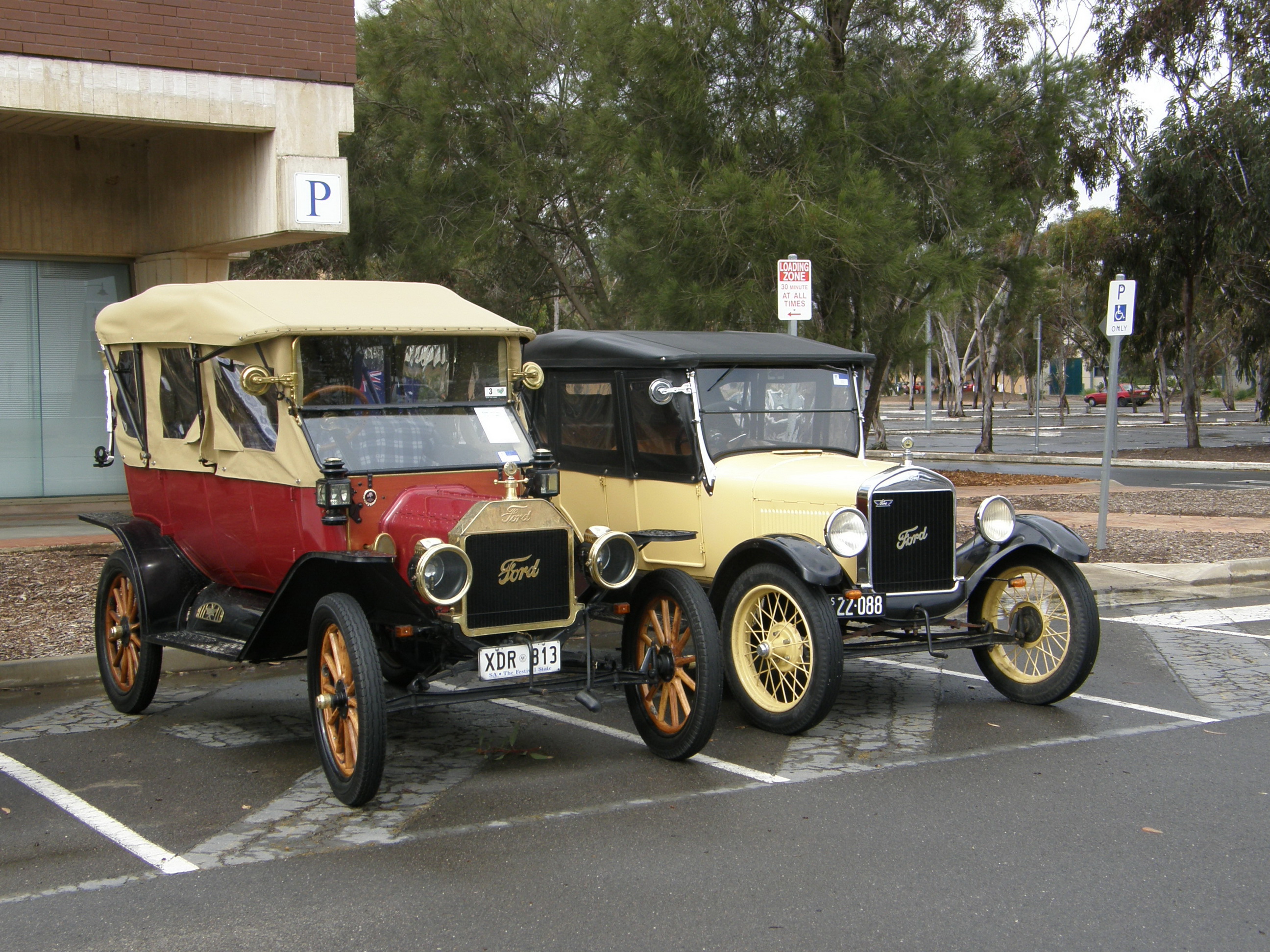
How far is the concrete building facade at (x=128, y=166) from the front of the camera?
1182 centimetres

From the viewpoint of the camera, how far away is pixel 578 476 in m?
8.66

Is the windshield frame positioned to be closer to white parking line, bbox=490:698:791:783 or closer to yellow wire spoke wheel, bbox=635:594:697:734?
yellow wire spoke wheel, bbox=635:594:697:734

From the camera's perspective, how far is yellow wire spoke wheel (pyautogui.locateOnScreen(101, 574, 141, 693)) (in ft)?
24.0

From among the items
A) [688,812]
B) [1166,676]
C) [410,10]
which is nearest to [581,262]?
[410,10]

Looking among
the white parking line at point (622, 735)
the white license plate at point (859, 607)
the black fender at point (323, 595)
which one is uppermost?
the black fender at point (323, 595)

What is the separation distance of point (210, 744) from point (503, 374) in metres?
2.46

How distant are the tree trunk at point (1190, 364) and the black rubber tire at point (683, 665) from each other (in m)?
27.8

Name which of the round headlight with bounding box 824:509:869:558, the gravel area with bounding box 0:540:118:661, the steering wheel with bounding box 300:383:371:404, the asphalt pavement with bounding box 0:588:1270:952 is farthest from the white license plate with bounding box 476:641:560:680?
the gravel area with bounding box 0:540:118:661

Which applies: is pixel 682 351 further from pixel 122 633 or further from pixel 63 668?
pixel 63 668

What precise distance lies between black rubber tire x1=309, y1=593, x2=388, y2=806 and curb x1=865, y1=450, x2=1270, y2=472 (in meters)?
20.6

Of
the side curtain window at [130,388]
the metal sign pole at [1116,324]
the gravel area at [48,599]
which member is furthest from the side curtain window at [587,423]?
the metal sign pole at [1116,324]

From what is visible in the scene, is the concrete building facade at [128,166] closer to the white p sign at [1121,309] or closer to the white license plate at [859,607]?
the white p sign at [1121,309]

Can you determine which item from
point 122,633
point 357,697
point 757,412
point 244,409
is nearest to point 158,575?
point 122,633

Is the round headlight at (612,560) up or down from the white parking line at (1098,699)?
up
